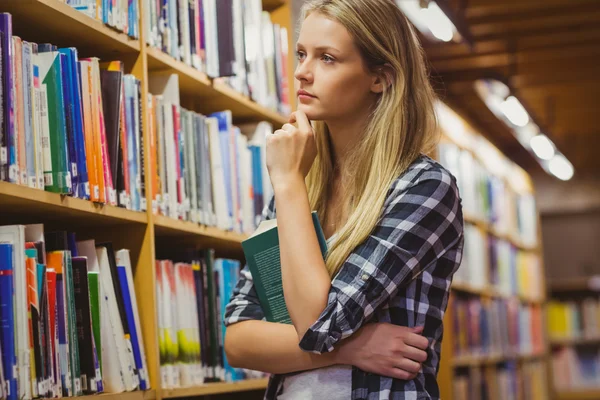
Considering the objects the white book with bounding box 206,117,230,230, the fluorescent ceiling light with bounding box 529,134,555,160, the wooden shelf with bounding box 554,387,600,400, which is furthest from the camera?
the wooden shelf with bounding box 554,387,600,400

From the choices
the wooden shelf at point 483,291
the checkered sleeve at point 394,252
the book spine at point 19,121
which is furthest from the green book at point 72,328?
the wooden shelf at point 483,291

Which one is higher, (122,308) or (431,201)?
(431,201)

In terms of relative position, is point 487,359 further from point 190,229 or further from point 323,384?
point 323,384

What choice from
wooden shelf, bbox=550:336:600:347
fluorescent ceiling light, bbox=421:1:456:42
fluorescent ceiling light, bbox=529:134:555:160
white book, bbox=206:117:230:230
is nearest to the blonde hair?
white book, bbox=206:117:230:230

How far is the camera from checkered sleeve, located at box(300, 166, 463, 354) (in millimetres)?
1562

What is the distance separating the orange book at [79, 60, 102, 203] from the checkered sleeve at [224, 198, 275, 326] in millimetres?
421

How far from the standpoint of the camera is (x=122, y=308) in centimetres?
217

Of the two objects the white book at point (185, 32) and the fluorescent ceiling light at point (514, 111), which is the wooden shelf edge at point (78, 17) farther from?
the fluorescent ceiling light at point (514, 111)

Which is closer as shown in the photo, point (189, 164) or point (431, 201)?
point (431, 201)

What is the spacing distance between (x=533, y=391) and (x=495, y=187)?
1894 mm

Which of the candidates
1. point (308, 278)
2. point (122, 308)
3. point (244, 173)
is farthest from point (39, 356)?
point (244, 173)

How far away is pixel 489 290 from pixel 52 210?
4.98 m

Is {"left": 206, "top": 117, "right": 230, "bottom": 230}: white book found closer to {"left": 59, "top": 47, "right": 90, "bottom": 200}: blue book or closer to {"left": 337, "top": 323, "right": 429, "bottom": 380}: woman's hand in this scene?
{"left": 59, "top": 47, "right": 90, "bottom": 200}: blue book

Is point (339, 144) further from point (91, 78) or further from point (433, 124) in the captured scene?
point (91, 78)
